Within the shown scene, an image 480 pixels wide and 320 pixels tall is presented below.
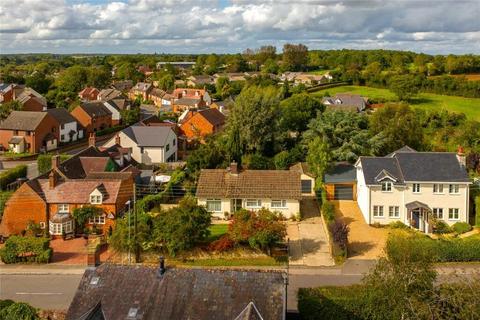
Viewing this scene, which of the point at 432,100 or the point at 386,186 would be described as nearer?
the point at 386,186

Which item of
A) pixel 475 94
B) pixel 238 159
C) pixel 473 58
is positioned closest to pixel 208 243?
pixel 238 159

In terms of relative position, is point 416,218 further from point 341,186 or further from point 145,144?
A: point 145,144

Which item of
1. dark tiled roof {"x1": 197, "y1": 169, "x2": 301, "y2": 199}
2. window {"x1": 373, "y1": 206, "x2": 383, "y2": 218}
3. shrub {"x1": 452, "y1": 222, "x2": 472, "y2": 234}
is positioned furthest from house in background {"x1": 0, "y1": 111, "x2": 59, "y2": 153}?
shrub {"x1": 452, "y1": 222, "x2": 472, "y2": 234}

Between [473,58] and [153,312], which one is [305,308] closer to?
[153,312]

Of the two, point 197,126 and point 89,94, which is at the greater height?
point 89,94

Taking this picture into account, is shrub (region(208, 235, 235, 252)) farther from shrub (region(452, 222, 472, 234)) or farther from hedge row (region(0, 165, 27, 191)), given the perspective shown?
hedge row (region(0, 165, 27, 191))

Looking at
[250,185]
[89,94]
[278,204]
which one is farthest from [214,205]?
[89,94]
